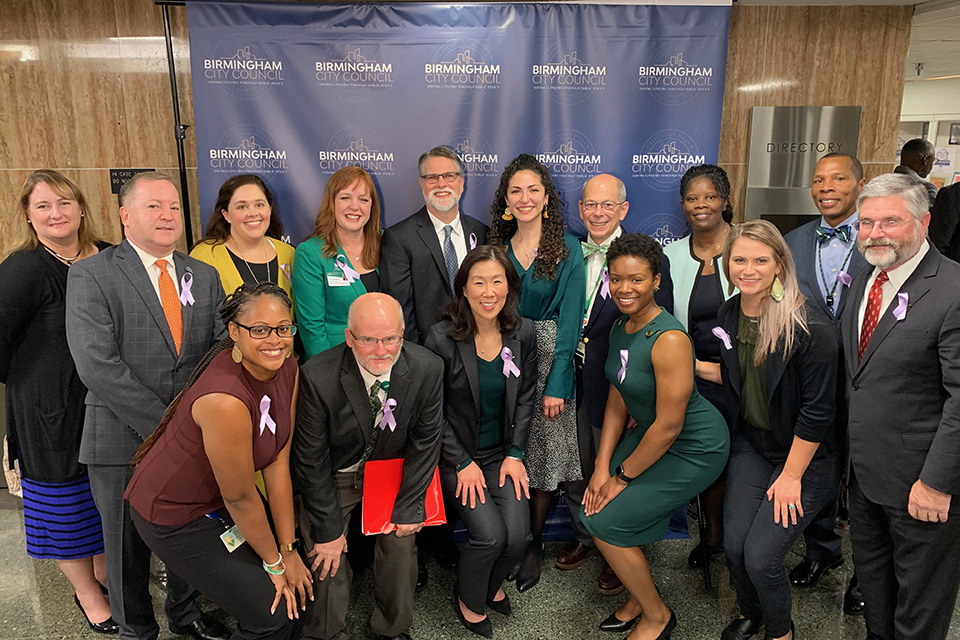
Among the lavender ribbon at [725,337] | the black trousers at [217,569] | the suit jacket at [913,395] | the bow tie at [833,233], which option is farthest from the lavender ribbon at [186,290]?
the bow tie at [833,233]

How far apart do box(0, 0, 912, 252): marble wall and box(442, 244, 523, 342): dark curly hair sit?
6.34ft

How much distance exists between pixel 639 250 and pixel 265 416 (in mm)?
1531

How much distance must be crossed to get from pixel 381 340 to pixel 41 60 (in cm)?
293

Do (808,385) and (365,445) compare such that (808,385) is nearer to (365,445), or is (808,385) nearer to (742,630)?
(742,630)

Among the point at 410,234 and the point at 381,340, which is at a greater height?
the point at 410,234

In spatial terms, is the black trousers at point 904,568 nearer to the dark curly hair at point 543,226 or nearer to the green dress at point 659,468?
the green dress at point 659,468

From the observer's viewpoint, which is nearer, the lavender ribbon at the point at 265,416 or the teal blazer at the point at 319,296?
the lavender ribbon at the point at 265,416

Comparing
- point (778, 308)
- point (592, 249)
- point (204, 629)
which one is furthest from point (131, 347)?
point (778, 308)

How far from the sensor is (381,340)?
241 cm

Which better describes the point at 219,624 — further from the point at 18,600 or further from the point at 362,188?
the point at 362,188

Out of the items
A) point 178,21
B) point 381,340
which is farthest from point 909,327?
point 178,21

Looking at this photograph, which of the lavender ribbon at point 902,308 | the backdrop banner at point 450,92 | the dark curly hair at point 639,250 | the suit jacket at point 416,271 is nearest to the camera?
the lavender ribbon at point 902,308

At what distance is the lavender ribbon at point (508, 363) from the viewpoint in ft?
9.25

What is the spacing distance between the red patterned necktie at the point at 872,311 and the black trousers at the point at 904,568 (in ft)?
1.91
